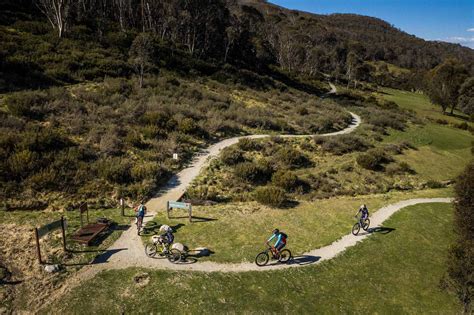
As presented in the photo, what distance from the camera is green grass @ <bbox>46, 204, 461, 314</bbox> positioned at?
1266cm

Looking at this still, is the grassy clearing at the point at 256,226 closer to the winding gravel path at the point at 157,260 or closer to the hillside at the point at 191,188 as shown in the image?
the hillside at the point at 191,188

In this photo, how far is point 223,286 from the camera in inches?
547

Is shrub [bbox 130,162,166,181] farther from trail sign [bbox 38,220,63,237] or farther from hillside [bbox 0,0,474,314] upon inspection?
trail sign [bbox 38,220,63,237]

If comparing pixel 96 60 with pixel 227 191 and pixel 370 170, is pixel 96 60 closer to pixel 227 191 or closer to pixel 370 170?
pixel 227 191

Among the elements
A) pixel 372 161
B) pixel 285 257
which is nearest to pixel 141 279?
pixel 285 257

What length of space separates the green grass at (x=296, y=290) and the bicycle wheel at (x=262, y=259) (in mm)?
623

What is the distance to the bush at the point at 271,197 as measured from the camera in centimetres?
2262

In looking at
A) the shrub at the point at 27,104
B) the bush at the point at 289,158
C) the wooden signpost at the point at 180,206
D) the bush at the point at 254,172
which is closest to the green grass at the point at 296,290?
the wooden signpost at the point at 180,206

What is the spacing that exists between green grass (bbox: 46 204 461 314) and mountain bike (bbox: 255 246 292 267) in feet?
2.25

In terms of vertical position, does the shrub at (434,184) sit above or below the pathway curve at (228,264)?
above

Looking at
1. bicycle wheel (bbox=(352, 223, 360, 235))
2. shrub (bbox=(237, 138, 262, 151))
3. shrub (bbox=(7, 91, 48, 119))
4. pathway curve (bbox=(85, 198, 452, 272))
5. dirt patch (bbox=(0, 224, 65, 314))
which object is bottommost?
dirt patch (bbox=(0, 224, 65, 314))

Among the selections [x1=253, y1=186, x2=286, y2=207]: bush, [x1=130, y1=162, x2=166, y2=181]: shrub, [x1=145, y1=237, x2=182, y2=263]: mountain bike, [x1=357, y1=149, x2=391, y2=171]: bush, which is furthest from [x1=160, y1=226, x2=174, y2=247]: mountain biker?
[x1=357, y1=149, x2=391, y2=171]: bush

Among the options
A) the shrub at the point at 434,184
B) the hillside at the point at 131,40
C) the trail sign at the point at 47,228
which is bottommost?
the shrub at the point at 434,184

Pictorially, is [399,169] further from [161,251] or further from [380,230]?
[161,251]
